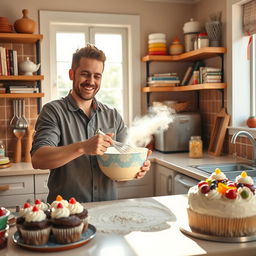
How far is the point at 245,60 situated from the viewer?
329 cm

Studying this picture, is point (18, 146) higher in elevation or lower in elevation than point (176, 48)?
lower

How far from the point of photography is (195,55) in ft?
11.5

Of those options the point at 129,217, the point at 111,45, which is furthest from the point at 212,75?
the point at 129,217

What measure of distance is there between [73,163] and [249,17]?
→ 2.05 metres

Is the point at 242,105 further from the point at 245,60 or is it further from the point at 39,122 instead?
the point at 39,122

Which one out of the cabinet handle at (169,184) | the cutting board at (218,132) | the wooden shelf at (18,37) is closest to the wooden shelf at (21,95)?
the wooden shelf at (18,37)

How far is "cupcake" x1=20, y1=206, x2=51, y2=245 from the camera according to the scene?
1.19 metres

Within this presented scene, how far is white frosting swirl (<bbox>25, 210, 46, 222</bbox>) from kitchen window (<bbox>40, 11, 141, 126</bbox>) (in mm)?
2525

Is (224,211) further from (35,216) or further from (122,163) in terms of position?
(35,216)

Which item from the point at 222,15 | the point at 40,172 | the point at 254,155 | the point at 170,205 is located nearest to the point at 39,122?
the point at 170,205

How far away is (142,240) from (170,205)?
445mm

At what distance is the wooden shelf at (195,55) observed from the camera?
3.30 meters

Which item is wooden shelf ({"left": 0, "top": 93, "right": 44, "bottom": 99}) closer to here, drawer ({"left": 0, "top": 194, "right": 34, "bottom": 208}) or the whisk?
drawer ({"left": 0, "top": 194, "right": 34, "bottom": 208})

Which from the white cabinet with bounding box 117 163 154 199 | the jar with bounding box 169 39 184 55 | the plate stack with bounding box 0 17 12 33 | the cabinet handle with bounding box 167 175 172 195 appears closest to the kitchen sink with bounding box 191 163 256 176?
the cabinet handle with bounding box 167 175 172 195
